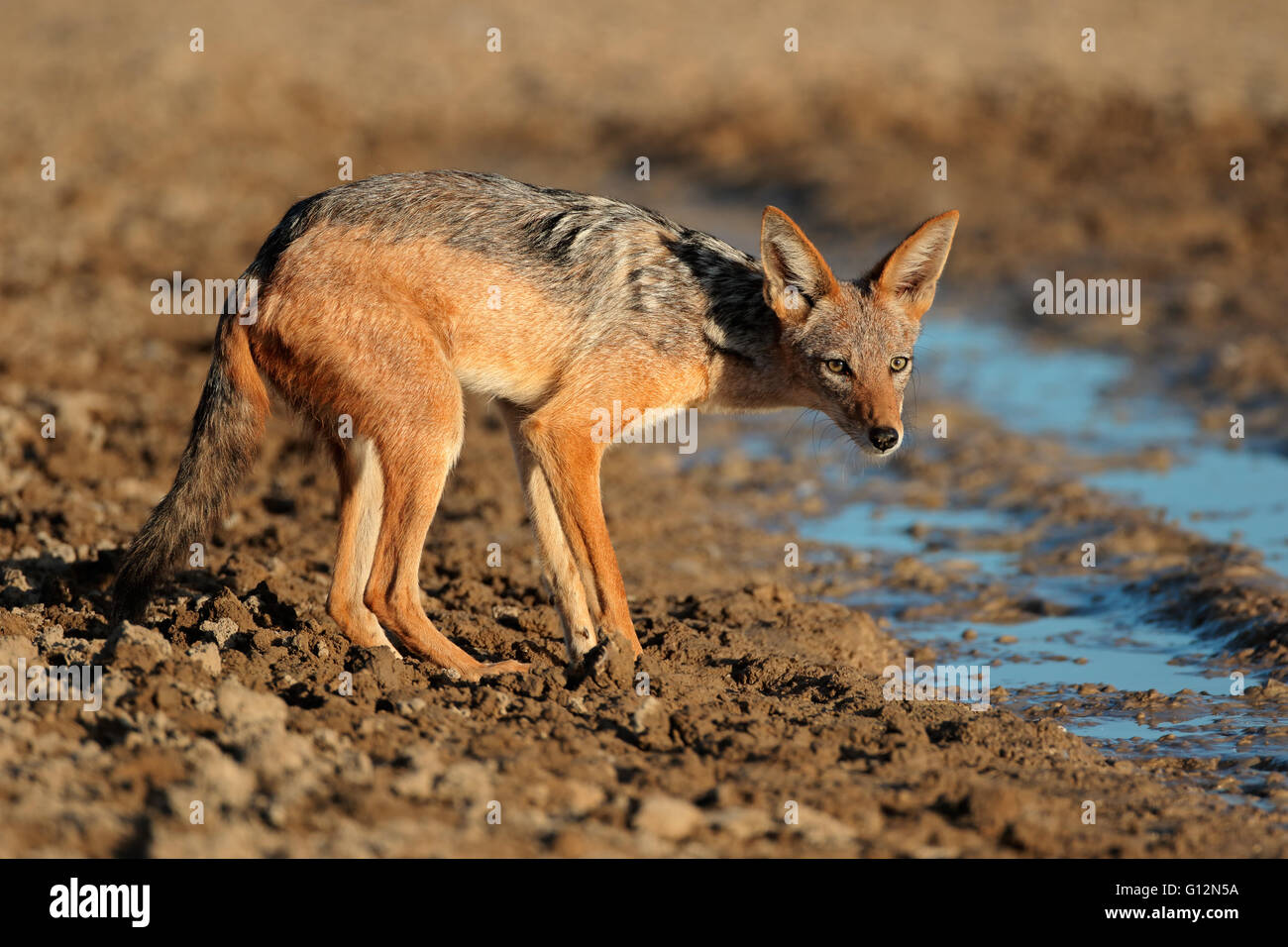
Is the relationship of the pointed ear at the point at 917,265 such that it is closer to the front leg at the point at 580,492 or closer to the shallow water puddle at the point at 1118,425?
the front leg at the point at 580,492

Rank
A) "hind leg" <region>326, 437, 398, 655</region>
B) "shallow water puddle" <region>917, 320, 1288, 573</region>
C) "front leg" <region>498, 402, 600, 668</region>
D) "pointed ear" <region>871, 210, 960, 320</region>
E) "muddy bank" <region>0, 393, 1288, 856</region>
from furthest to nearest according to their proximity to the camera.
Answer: "shallow water puddle" <region>917, 320, 1288, 573</region> → "pointed ear" <region>871, 210, 960, 320</region> → "front leg" <region>498, 402, 600, 668</region> → "hind leg" <region>326, 437, 398, 655</region> → "muddy bank" <region>0, 393, 1288, 856</region>

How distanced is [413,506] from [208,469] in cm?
100

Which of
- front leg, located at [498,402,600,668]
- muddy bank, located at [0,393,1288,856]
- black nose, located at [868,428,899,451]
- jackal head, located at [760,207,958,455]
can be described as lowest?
muddy bank, located at [0,393,1288,856]

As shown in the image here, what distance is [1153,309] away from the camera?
14.2m

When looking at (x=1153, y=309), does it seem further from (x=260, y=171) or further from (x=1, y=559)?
(x=260, y=171)

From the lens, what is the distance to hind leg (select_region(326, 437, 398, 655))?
666 cm

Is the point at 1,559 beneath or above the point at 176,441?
beneath

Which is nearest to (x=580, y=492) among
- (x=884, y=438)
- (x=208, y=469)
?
(x=884, y=438)

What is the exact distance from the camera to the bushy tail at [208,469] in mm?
6277

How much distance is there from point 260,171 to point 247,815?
59.0 ft

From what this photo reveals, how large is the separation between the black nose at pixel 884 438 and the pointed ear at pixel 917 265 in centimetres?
88

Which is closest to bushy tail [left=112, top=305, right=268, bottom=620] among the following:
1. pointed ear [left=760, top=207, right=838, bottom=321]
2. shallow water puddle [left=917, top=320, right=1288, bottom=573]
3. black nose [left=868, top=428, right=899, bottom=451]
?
pointed ear [left=760, top=207, right=838, bottom=321]

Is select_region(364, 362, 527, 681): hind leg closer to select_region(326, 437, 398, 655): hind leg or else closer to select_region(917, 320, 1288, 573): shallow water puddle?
select_region(326, 437, 398, 655): hind leg
